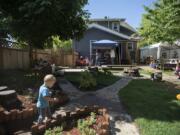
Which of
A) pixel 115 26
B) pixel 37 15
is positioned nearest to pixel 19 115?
pixel 37 15

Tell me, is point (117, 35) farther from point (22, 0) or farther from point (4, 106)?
point (4, 106)

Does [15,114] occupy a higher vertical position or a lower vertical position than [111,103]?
higher

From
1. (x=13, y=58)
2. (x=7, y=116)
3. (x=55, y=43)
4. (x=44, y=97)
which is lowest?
(x=7, y=116)

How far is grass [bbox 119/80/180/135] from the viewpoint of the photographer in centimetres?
523

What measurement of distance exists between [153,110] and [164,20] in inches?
486

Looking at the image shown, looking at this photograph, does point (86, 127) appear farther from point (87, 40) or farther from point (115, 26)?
point (115, 26)

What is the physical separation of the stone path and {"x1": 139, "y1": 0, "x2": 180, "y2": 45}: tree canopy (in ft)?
22.1

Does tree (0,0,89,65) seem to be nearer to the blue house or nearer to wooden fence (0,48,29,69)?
wooden fence (0,48,29,69)

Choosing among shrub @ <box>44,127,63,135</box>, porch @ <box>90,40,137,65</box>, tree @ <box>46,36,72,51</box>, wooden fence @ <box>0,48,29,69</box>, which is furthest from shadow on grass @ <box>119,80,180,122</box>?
porch @ <box>90,40,137,65</box>

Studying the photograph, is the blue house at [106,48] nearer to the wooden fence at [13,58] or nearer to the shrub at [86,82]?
the wooden fence at [13,58]

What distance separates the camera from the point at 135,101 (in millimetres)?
7719

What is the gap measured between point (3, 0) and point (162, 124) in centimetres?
817

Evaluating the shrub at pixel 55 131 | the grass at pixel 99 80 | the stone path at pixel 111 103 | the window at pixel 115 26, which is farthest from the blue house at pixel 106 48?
the shrub at pixel 55 131

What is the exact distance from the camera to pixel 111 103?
750 cm
